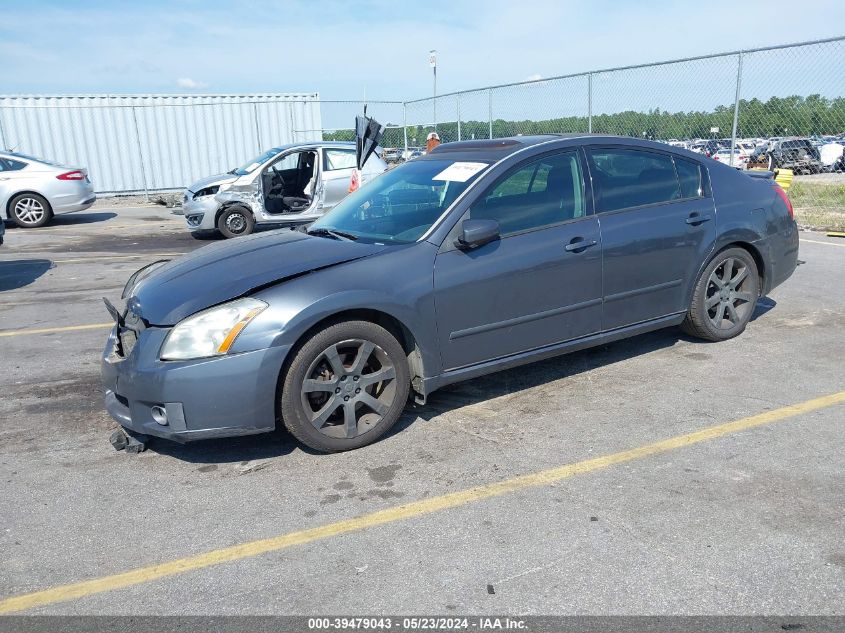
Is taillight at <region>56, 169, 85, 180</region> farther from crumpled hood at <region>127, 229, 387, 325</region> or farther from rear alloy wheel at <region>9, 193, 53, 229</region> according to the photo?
crumpled hood at <region>127, 229, 387, 325</region>

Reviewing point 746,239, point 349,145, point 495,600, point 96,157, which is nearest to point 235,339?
point 495,600

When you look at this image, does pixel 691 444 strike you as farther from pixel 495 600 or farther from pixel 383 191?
pixel 383 191

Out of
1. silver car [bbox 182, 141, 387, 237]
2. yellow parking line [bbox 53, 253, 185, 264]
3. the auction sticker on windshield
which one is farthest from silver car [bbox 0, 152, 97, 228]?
the auction sticker on windshield

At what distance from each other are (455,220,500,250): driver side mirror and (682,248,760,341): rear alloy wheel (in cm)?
193

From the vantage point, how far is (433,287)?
4.11 meters

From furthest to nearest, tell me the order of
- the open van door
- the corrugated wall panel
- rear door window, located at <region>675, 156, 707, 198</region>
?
the corrugated wall panel < the open van door < rear door window, located at <region>675, 156, 707, 198</region>

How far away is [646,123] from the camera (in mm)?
12727

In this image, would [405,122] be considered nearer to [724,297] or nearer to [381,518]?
[724,297]

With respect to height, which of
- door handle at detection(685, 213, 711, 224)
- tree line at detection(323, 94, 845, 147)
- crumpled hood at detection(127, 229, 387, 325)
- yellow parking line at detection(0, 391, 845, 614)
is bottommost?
yellow parking line at detection(0, 391, 845, 614)

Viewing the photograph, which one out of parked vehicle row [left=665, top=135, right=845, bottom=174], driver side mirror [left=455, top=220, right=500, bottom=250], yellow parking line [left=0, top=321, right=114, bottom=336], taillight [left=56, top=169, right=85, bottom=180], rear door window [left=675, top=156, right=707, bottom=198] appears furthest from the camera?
taillight [left=56, top=169, right=85, bottom=180]

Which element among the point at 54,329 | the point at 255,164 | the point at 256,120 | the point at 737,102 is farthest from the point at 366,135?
the point at 256,120

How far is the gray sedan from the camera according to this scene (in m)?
3.71

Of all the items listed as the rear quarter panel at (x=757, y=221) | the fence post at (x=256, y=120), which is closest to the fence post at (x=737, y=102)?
the rear quarter panel at (x=757, y=221)

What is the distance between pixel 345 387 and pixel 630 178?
251 cm
